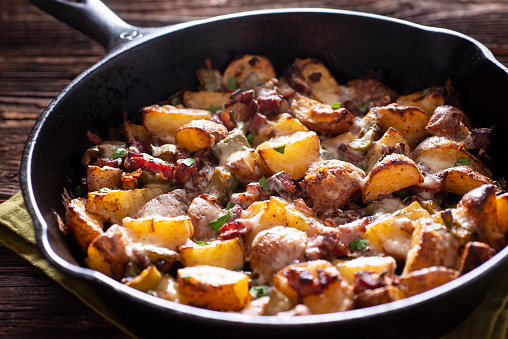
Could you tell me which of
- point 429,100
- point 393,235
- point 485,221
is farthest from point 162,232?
point 429,100

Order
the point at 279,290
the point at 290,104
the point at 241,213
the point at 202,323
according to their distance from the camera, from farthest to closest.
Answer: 1. the point at 290,104
2. the point at 241,213
3. the point at 279,290
4. the point at 202,323

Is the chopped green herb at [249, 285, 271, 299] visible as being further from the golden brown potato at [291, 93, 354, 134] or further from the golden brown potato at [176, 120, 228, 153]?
the golden brown potato at [291, 93, 354, 134]

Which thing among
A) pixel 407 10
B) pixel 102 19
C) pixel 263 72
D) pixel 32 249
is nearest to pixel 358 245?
pixel 263 72

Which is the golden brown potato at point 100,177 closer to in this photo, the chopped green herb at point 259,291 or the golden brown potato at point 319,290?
the chopped green herb at point 259,291

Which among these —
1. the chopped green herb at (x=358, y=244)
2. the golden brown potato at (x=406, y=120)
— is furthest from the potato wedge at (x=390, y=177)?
the golden brown potato at (x=406, y=120)

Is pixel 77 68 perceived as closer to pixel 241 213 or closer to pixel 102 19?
pixel 102 19

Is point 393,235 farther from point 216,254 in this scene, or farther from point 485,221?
point 216,254
